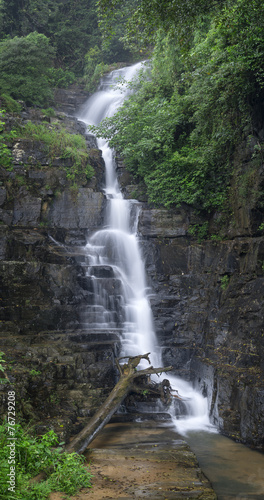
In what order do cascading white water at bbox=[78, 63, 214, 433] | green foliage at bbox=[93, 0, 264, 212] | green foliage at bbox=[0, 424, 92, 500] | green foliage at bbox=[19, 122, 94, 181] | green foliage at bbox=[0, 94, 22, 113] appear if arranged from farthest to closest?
green foliage at bbox=[0, 94, 22, 113] → green foliage at bbox=[19, 122, 94, 181] → cascading white water at bbox=[78, 63, 214, 433] → green foliage at bbox=[93, 0, 264, 212] → green foliage at bbox=[0, 424, 92, 500]

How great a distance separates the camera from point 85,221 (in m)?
15.3

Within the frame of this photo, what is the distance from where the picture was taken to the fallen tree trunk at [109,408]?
21.6ft

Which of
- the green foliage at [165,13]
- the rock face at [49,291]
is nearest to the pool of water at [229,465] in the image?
the rock face at [49,291]

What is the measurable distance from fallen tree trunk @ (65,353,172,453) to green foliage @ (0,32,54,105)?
17.0m

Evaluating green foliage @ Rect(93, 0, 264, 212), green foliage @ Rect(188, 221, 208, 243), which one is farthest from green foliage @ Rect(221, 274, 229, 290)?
green foliage @ Rect(93, 0, 264, 212)

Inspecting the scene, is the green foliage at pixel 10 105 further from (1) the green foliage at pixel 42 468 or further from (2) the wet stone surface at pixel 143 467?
(1) the green foliage at pixel 42 468

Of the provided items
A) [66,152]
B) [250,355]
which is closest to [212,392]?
[250,355]

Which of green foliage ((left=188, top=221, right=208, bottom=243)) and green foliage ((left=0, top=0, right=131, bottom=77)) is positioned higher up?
green foliage ((left=0, top=0, right=131, bottom=77))

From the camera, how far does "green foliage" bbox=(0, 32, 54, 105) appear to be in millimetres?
20266

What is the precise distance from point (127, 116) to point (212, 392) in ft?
43.5

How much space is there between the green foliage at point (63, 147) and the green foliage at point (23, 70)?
4.91 metres

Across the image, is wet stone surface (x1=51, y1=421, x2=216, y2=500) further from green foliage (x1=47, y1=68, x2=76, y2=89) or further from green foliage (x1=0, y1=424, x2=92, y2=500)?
green foliage (x1=47, y1=68, x2=76, y2=89)

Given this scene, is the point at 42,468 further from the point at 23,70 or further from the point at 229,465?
the point at 23,70

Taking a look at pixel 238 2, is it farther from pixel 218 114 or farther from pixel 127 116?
pixel 127 116
